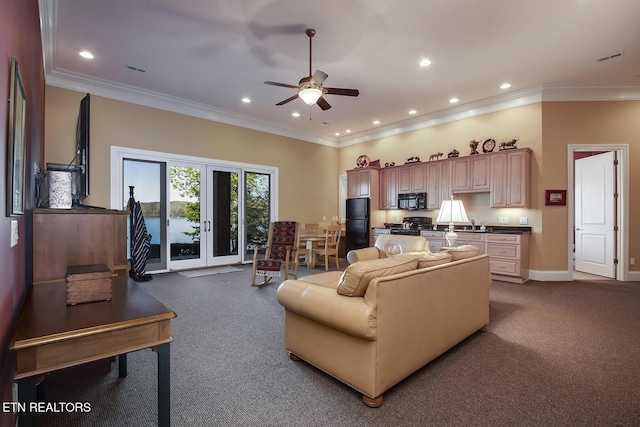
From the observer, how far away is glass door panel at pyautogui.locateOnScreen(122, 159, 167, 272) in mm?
5551

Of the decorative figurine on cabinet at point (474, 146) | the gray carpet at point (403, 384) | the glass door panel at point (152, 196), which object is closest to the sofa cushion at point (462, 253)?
the gray carpet at point (403, 384)

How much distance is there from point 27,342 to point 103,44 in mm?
4437

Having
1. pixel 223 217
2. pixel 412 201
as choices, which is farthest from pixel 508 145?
pixel 223 217

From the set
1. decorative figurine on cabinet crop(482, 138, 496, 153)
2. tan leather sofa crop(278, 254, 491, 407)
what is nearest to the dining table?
decorative figurine on cabinet crop(482, 138, 496, 153)

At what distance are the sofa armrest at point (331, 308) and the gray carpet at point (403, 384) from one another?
48 cm

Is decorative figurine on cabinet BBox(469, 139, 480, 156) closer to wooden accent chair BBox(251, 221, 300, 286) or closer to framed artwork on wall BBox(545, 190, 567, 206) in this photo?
framed artwork on wall BBox(545, 190, 567, 206)

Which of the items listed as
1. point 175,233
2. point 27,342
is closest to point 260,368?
point 27,342

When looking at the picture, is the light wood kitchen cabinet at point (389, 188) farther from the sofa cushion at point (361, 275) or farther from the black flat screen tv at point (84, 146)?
the black flat screen tv at point (84, 146)

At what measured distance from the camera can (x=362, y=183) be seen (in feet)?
25.9

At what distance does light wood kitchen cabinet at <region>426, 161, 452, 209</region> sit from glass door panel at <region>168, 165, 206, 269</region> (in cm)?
500

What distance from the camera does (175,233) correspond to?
6.06 metres

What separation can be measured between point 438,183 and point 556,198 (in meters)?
2.08

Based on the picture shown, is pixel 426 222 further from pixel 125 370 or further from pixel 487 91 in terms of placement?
pixel 125 370

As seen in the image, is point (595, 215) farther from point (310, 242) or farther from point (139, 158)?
point (139, 158)
